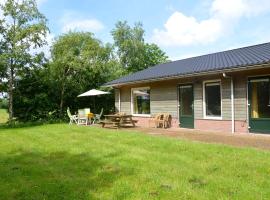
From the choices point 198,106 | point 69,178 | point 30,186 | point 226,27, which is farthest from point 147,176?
point 226,27

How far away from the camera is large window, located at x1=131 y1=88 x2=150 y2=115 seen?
18.6 metres

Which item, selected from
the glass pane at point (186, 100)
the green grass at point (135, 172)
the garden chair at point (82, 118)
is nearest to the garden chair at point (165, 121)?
the glass pane at point (186, 100)

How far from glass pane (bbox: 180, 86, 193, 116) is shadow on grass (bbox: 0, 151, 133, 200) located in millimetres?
7909

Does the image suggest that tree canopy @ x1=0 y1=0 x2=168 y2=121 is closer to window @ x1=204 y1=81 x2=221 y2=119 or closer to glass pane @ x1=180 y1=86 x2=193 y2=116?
glass pane @ x1=180 y1=86 x2=193 y2=116

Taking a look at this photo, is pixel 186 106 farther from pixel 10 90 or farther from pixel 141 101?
pixel 10 90

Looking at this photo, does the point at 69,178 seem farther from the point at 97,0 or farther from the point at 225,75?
the point at 97,0

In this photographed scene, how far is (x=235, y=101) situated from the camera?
13203mm

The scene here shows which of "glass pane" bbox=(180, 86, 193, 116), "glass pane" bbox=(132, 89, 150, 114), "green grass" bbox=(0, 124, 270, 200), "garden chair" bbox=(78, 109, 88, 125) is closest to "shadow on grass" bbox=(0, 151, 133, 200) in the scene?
"green grass" bbox=(0, 124, 270, 200)

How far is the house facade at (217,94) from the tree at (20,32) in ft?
21.3

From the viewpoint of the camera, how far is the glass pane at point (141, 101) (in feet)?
61.1

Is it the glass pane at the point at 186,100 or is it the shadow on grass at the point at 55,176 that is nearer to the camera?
the shadow on grass at the point at 55,176

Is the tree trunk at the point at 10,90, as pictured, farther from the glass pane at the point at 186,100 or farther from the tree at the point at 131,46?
the tree at the point at 131,46

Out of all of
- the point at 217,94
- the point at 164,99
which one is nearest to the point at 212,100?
the point at 217,94

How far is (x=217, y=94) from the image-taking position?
1404 cm
